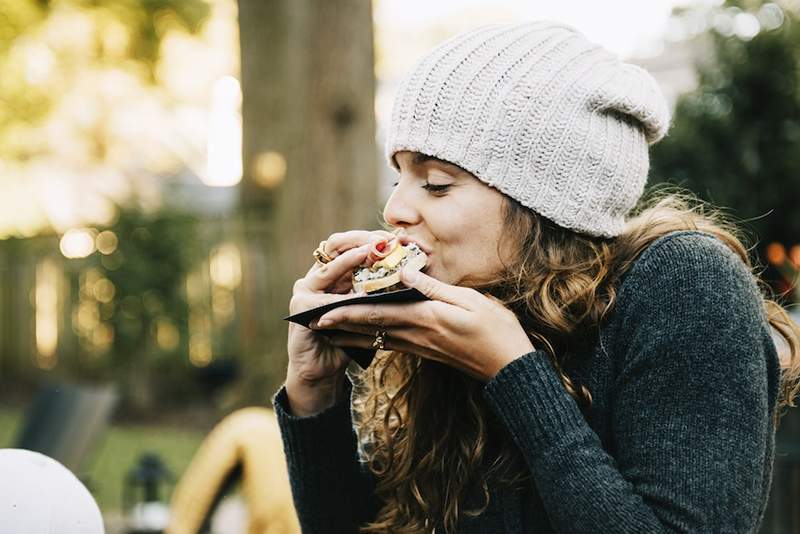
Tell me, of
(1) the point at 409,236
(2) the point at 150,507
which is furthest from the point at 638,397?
(2) the point at 150,507

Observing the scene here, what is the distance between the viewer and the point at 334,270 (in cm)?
188

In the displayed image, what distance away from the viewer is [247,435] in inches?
146

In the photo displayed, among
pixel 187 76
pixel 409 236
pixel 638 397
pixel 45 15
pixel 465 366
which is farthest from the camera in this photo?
pixel 187 76

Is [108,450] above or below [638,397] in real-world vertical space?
below

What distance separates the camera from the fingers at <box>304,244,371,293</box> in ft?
6.10

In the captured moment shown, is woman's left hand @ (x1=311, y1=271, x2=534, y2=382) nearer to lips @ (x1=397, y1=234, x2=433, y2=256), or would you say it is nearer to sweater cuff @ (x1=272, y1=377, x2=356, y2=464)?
lips @ (x1=397, y1=234, x2=433, y2=256)

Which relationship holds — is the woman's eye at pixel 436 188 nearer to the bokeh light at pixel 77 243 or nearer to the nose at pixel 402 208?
the nose at pixel 402 208

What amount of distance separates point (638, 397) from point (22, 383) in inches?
430

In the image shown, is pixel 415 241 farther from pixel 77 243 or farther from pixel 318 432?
pixel 77 243

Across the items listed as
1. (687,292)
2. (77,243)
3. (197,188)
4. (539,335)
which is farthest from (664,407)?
(197,188)

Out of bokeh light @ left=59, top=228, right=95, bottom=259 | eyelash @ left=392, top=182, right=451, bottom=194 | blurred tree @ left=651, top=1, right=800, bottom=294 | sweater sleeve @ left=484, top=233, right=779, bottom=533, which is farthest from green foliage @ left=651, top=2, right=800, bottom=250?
bokeh light @ left=59, top=228, right=95, bottom=259

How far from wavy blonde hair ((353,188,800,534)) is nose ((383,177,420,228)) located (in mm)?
184

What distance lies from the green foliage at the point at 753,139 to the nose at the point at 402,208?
529 cm

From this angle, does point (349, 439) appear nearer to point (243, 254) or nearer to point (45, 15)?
point (243, 254)
